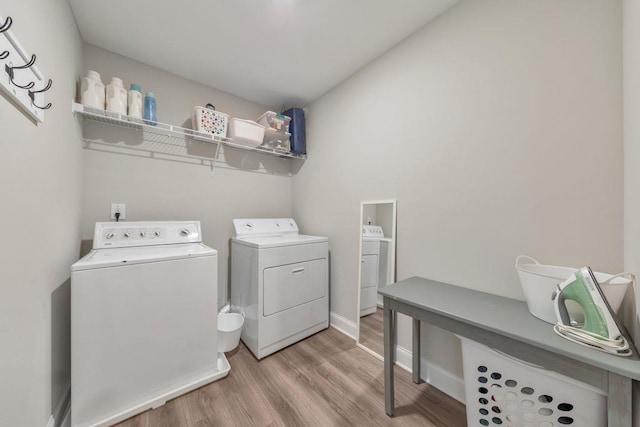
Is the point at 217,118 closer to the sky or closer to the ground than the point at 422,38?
closer to the ground

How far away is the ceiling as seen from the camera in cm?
138

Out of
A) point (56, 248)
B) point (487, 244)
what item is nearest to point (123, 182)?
point (56, 248)

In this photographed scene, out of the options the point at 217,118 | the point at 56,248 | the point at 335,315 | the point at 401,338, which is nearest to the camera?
the point at 56,248

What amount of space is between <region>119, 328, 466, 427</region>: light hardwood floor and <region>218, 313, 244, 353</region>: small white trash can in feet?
0.32

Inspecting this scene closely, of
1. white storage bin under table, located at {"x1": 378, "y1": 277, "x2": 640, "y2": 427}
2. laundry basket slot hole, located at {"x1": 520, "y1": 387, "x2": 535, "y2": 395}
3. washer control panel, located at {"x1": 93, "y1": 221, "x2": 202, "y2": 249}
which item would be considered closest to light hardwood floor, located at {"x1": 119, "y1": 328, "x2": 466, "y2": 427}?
white storage bin under table, located at {"x1": 378, "y1": 277, "x2": 640, "y2": 427}

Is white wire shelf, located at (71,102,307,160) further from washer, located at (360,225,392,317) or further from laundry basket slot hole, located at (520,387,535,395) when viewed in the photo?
laundry basket slot hole, located at (520,387,535,395)

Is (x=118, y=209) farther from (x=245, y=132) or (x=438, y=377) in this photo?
(x=438, y=377)

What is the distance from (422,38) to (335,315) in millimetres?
2391

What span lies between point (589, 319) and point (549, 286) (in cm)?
15

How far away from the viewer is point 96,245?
1529mm

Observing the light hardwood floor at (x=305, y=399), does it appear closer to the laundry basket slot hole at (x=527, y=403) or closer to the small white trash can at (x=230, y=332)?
the small white trash can at (x=230, y=332)

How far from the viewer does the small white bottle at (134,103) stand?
166 cm

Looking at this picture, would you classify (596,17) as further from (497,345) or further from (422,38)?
(497,345)

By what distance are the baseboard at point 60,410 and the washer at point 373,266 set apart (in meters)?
1.89
